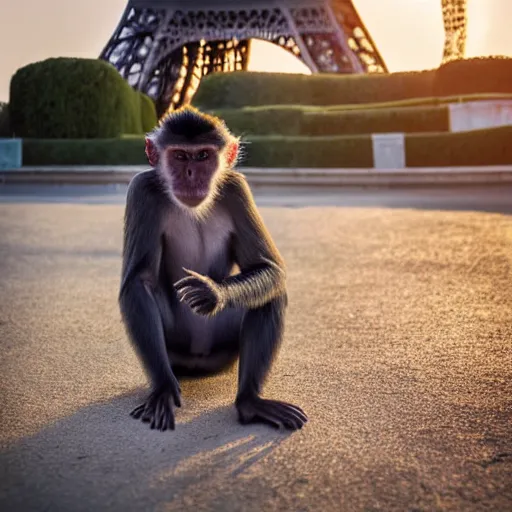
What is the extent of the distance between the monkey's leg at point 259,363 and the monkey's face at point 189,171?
0.40 m

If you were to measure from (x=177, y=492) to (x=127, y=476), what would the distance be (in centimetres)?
16

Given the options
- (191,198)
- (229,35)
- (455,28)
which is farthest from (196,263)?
(229,35)

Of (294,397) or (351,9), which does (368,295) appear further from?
(351,9)

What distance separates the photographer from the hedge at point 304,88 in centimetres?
2403

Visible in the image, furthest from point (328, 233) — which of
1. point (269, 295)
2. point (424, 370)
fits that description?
point (269, 295)

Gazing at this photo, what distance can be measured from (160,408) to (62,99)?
18.1 metres

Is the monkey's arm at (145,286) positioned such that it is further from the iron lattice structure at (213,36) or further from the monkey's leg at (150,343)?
the iron lattice structure at (213,36)

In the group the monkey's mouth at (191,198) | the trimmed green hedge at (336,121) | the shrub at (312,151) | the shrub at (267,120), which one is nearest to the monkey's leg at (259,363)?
the monkey's mouth at (191,198)

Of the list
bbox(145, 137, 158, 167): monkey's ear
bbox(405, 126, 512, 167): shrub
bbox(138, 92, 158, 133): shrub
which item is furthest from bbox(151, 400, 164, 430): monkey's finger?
bbox(138, 92, 158, 133): shrub

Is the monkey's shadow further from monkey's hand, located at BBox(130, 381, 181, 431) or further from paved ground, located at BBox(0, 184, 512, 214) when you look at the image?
paved ground, located at BBox(0, 184, 512, 214)

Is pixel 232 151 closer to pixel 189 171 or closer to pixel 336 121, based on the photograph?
pixel 189 171

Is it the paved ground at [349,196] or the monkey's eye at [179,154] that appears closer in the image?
the monkey's eye at [179,154]

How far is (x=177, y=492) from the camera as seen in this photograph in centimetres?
154

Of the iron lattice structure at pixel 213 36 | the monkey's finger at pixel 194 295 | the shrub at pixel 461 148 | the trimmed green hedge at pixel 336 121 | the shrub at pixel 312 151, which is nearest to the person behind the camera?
the monkey's finger at pixel 194 295
